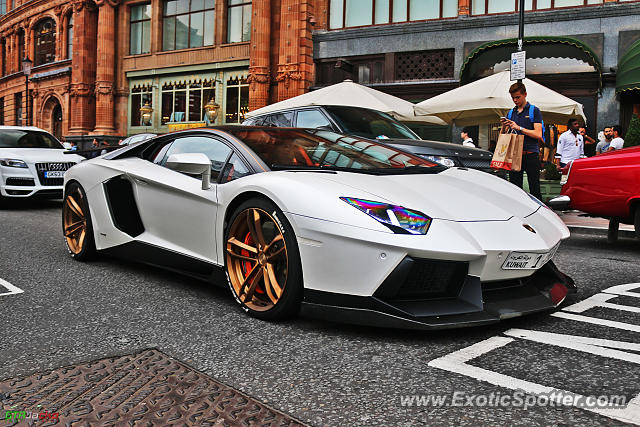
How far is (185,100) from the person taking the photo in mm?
27031

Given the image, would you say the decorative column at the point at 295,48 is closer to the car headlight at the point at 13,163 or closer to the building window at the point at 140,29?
the building window at the point at 140,29

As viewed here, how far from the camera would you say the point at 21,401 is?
2.30m

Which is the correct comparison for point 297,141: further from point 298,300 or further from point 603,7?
point 603,7

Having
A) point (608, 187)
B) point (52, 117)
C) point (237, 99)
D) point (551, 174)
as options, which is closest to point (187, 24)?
point (237, 99)

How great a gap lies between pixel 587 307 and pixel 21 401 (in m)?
3.10

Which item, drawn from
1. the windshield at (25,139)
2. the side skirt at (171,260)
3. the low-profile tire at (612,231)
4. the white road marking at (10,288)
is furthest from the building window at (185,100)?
the white road marking at (10,288)

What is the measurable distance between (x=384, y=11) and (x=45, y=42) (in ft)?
79.6

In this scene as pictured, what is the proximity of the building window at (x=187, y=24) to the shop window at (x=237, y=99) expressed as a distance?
7.96 feet

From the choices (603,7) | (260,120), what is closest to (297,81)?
(603,7)

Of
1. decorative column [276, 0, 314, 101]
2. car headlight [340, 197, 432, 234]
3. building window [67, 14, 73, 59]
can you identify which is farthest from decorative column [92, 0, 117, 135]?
car headlight [340, 197, 432, 234]

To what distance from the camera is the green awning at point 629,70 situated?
49.5 ft

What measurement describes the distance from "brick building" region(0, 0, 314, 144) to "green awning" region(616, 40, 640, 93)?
10.3 meters

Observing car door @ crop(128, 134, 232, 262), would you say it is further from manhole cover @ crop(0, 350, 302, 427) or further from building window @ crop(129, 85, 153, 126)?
building window @ crop(129, 85, 153, 126)

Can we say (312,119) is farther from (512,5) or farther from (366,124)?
(512,5)
